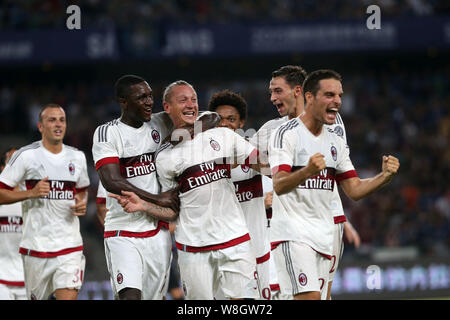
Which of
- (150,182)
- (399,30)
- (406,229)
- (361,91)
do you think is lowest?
(406,229)

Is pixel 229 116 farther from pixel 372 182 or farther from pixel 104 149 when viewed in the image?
pixel 372 182

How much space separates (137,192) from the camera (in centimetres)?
688

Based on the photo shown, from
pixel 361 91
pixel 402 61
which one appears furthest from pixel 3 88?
pixel 402 61

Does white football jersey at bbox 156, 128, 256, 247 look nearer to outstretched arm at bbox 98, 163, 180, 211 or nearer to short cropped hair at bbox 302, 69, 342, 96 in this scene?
outstretched arm at bbox 98, 163, 180, 211

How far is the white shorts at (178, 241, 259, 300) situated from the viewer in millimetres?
6480

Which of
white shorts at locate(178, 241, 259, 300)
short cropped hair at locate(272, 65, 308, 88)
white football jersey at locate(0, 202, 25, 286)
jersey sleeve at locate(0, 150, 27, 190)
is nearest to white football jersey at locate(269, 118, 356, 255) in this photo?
white shorts at locate(178, 241, 259, 300)

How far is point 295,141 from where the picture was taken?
20.7ft

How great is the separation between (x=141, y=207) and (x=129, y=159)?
1.99ft

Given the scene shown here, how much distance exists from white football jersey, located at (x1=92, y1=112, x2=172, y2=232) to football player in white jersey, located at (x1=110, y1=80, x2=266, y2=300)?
324mm

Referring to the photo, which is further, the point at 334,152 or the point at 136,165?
the point at 136,165

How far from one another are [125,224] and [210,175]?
3.50ft

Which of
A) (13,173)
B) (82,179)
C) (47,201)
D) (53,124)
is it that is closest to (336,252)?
(82,179)
